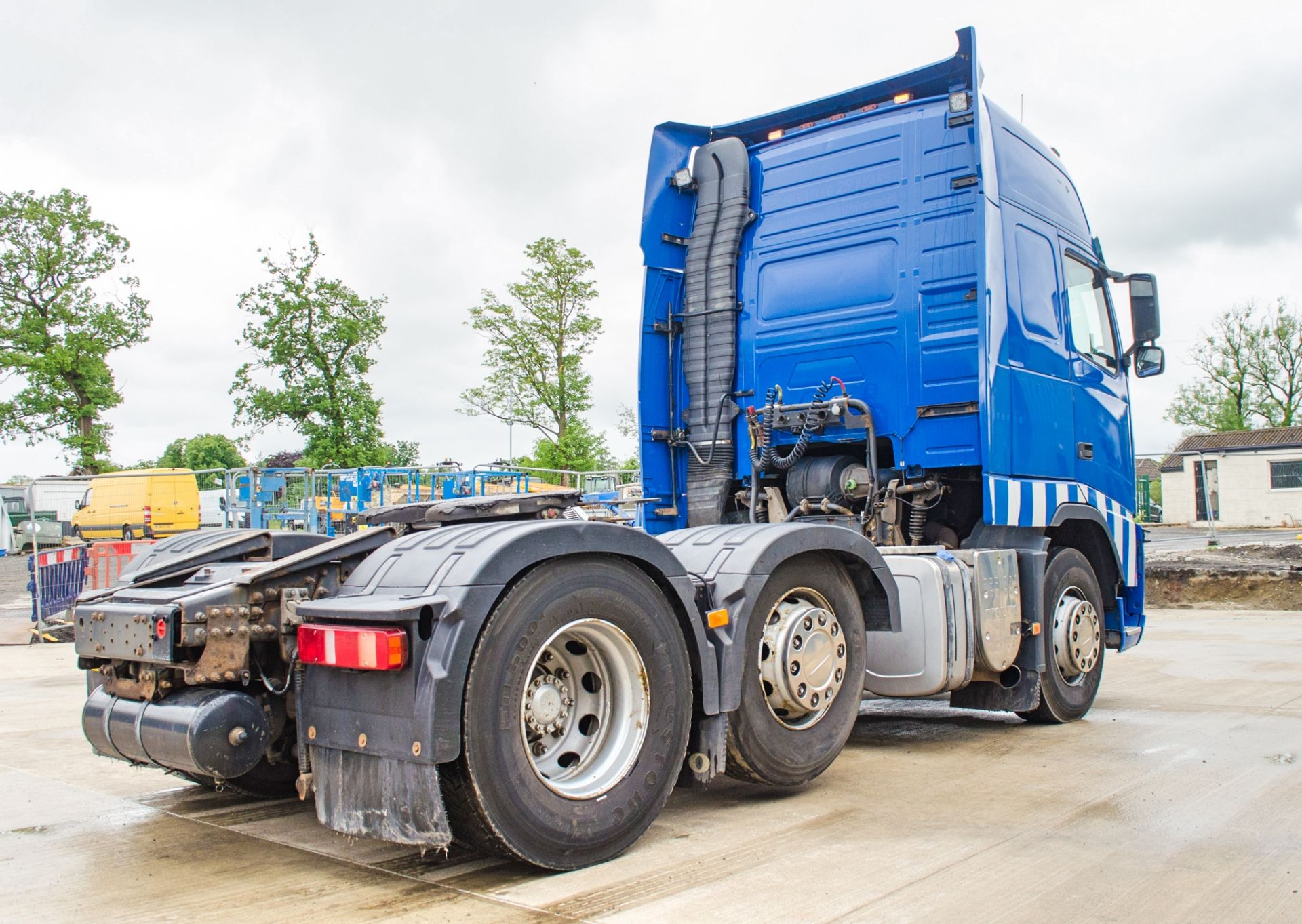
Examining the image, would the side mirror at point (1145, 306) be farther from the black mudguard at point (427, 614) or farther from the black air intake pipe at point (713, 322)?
the black mudguard at point (427, 614)

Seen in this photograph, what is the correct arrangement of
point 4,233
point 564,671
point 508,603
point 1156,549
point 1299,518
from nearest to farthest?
point 508,603 < point 564,671 < point 1156,549 < point 4,233 < point 1299,518

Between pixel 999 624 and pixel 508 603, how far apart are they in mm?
3515

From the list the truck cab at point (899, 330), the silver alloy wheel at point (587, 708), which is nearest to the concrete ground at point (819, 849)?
the silver alloy wheel at point (587, 708)

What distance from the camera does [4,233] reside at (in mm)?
37812

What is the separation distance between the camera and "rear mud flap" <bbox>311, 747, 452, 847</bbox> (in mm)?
3152

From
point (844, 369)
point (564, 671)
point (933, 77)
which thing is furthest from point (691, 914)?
point (933, 77)

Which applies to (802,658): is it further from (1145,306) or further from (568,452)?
(568,452)

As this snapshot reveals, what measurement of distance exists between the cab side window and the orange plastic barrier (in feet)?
35.7

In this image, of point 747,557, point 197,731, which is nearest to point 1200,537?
point 747,557

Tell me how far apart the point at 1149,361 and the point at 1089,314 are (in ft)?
2.07

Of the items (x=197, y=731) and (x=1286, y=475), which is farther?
(x=1286, y=475)

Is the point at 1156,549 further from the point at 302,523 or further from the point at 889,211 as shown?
the point at 889,211

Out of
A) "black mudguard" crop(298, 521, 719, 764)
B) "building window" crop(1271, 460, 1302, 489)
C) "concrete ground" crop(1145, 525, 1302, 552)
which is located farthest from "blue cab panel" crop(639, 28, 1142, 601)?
"building window" crop(1271, 460, 1302, 489)

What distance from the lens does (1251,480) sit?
4631 centimetres
